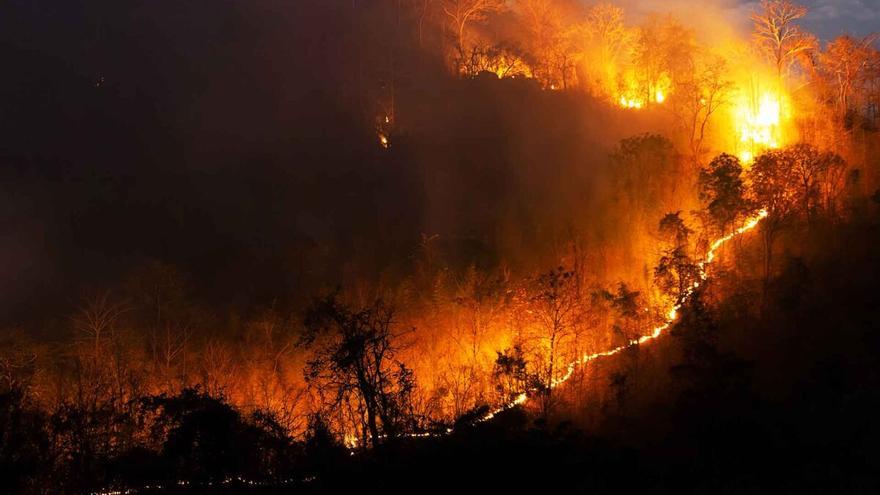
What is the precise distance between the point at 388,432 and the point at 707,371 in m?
5.91

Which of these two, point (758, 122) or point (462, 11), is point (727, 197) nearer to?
point (758, 122)

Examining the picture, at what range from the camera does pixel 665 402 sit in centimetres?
1262

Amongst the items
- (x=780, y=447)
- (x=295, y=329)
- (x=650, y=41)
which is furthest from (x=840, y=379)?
(x=650, y=41)

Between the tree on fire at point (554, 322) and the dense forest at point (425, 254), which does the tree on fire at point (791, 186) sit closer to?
the dense forest at point (425, 254)

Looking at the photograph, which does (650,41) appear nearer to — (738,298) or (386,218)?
(386,218)

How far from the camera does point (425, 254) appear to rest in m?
23.3

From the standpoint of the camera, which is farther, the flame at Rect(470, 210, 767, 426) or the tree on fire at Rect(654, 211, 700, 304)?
the tree on fire at Rect(654, 211, 700, 304)

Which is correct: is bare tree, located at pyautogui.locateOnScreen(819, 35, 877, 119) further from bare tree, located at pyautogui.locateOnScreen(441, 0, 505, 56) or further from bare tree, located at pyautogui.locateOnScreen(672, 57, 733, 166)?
bare tree, located at pyautogui.locateOnScreen(441, 0, 505, 56)

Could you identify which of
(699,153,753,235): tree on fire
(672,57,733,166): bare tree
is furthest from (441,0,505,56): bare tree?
(699,153,753,235): tree on fire

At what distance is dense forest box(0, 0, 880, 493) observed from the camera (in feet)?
33.9

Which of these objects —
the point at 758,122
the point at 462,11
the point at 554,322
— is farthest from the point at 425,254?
the point at 462,11

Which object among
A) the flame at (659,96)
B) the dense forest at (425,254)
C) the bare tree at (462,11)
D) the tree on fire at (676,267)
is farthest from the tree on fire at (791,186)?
the bare tree at (462,11)

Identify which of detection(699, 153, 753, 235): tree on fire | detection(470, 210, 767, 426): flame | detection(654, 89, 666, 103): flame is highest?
detection(654, 89, 666, 103): flame

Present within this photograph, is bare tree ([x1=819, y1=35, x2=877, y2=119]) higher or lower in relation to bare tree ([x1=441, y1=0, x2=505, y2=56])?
lower
